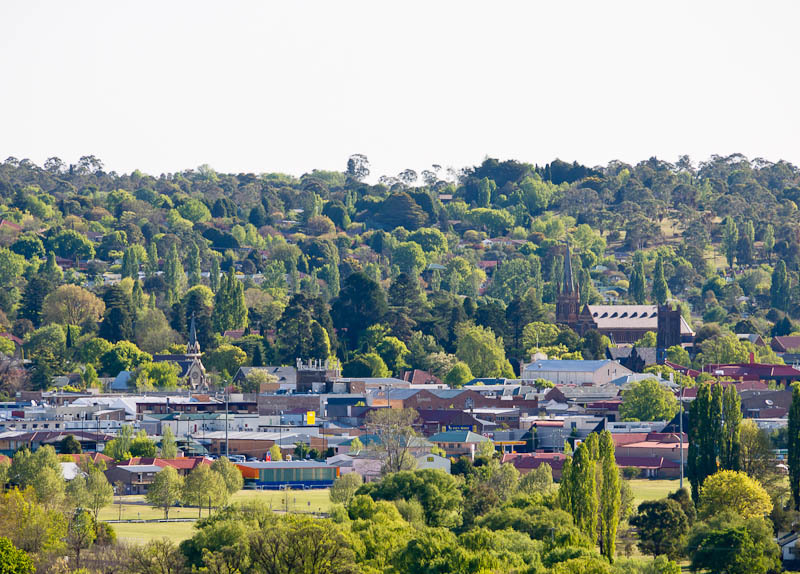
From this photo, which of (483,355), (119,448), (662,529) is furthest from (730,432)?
(483,355)

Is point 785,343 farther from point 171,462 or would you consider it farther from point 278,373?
point 171,462

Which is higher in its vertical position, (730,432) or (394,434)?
(730,432)

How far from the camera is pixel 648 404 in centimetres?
13325

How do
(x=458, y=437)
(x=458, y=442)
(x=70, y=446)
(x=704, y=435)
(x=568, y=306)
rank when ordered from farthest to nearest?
(x=568, y=306), (x=458, y=437), (x=458, y=442), (x=70, y=446), (x=704, y=435)

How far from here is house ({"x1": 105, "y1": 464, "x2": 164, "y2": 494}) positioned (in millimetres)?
103125

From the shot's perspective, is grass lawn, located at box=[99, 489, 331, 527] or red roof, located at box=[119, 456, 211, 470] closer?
grass lawn, located at box=[99, 489, 331, 527]

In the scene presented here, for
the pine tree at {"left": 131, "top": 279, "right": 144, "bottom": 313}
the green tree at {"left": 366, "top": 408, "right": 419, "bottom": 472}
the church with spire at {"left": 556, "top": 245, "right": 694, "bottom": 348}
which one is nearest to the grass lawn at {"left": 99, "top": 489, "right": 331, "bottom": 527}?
the green tree at {"left": 366, "top": 408, "right": 419, "bottom": 472}

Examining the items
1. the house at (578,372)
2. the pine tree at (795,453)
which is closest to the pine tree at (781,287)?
the house at (578,372)

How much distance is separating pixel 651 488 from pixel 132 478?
29314mm

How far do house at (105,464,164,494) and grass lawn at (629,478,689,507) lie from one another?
89.0 feet

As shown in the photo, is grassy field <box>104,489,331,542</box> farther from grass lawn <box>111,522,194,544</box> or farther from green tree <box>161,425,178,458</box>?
green tree <box>161,425,178,458</box>

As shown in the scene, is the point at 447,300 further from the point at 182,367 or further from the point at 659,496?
the point at 659,496

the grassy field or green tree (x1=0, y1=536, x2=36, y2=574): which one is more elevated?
green tree (x1=0, y1=536, x2=36, y2=574)

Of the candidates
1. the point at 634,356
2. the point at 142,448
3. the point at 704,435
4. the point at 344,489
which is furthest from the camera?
the point at 634,356
